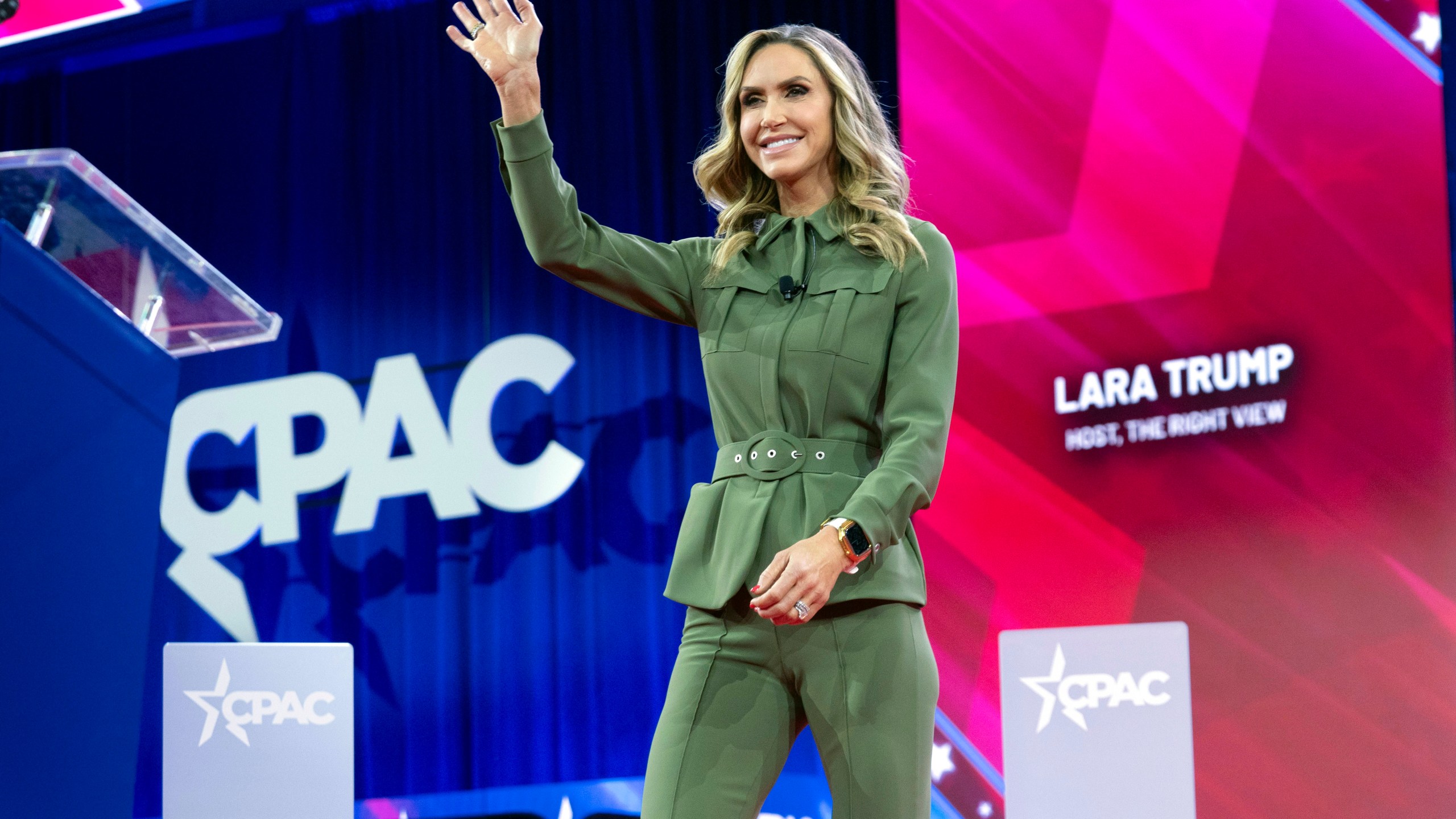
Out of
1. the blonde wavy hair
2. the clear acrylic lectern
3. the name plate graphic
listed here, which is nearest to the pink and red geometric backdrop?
the name plate graphic

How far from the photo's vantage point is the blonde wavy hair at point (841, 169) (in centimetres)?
146

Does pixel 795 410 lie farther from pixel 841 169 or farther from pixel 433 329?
pixel 433 329

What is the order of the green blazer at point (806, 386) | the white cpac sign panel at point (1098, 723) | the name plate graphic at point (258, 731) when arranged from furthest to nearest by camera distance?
the name plate graphic at point (258, 731)
the white cpac sign panel at point (1098, 723)
the green blazer at point (806, 386)

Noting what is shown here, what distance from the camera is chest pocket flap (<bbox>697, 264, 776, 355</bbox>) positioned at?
4.83 ft

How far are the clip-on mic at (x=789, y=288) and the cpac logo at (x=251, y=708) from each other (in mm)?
1971

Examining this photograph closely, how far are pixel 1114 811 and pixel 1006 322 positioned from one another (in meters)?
1.81

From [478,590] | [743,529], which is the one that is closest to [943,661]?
[478,590]

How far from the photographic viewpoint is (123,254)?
5.13ft

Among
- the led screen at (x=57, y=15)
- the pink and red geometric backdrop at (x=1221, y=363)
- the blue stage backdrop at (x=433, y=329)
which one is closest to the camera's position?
the pink and red geometric backdrop at (x=1221, y=363)

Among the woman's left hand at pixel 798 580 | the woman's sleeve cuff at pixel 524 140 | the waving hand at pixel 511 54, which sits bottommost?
the woman's left hand at pixel 798 580

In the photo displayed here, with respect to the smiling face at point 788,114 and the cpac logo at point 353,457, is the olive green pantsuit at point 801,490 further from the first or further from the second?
the cpac logo at point 353,457

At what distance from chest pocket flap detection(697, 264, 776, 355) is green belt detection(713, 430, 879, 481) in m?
0.11

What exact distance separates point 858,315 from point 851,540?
0.83 ft

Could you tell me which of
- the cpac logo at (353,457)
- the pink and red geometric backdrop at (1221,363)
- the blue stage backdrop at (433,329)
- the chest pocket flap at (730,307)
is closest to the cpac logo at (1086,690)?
the pink and red geometric backdrop at (1221,363)
